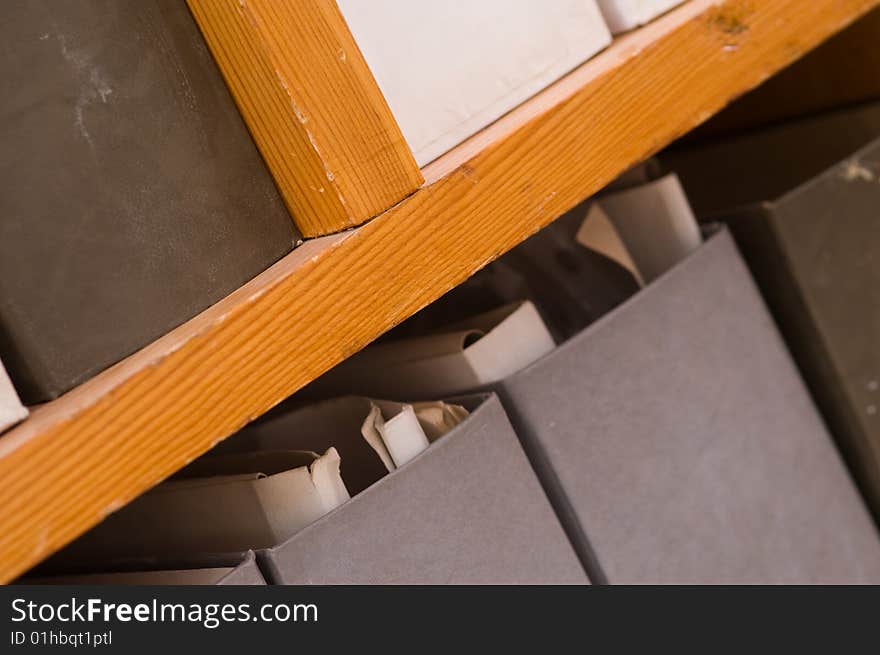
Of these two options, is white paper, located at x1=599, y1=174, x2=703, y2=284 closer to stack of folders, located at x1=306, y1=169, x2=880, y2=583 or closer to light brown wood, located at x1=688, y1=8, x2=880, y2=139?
stack of folders, located at x1=306, y1=169, x2=880, y2=583

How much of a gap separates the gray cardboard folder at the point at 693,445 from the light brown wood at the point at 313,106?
6.8 inches

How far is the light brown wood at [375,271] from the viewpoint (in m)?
0.50

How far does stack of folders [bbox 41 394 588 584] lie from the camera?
0.62m

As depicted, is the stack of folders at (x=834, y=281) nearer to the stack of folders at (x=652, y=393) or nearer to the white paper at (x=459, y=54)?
the stack of folders at (x=652, y=393)

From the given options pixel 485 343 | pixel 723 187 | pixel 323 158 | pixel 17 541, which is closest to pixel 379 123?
pixel 323 158

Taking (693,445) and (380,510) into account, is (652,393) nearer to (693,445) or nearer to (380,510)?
(693,445)

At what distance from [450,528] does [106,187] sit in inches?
10.8

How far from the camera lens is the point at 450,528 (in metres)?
0.65

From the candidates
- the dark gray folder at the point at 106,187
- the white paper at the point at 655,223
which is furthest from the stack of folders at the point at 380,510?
the white paper at the point at 655,223

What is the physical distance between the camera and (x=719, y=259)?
801 millimetres

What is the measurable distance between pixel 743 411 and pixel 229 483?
0.38 m

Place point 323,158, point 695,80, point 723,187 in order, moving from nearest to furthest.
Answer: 1. point 323,158
2. point 695,80
3. point 723,187

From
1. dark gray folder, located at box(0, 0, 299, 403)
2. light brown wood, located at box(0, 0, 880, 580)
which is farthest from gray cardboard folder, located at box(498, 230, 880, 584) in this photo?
dark gray folder, located at box(0, 0, 299, 403)

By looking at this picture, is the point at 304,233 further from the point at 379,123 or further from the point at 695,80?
the point at 695,80
